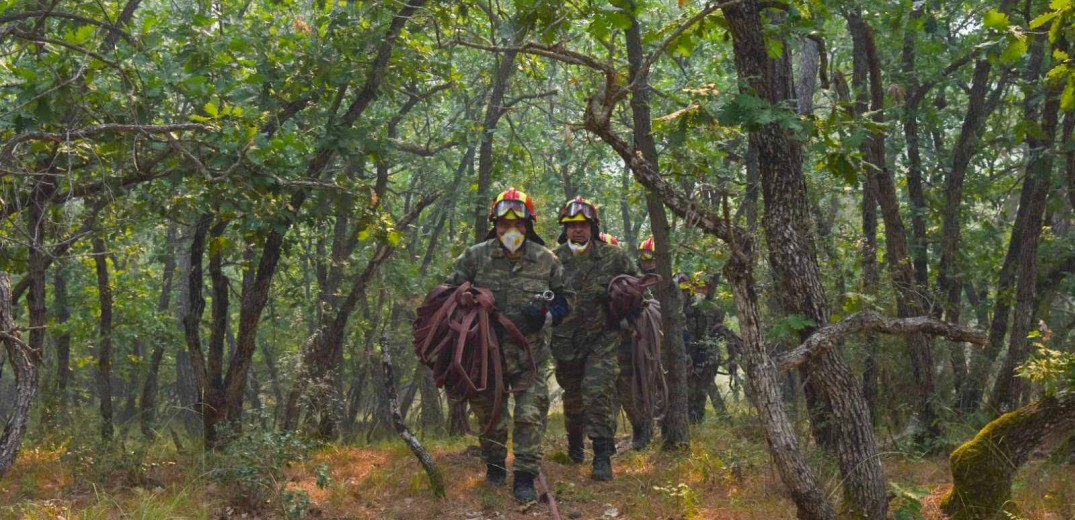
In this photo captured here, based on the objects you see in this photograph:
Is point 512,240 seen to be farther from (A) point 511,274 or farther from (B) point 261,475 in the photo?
(B) point 261,475

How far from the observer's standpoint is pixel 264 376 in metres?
Result: 26.2

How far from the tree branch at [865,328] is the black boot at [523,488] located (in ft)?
8.96

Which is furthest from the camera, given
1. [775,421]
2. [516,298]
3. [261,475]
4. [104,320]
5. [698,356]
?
[698,356]

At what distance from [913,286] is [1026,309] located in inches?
47.0

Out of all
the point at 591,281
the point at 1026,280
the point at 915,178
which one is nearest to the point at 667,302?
the point at 591,281

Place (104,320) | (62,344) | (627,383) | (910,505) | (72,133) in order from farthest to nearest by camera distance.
Result: (62,344), (627,383), (104,320), (910,505), (72,133)

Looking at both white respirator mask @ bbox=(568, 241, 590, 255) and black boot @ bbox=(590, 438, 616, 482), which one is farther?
white respirator mask @ bbox=(568, 241, 590, 255)

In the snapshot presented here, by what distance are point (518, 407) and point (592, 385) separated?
1296 mm

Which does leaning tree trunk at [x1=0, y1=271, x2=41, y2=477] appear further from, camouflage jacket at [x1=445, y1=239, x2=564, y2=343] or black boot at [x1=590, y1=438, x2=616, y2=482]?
black boot at [x1=590, y1=438, x2=616, y2=482]

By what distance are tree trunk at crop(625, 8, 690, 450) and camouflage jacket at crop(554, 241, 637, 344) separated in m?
0.32

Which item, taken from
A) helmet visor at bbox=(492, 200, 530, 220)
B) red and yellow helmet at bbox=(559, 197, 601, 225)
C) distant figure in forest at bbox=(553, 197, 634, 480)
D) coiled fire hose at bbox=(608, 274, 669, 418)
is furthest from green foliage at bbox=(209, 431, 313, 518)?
red and yellow helmet at bbox=(559, 197, 601, 225)

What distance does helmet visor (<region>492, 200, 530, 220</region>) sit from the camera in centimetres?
811

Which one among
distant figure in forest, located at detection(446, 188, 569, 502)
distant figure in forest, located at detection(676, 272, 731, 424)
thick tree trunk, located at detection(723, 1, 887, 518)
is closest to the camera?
thick tree trunk, located at detection(723, 1, 887, 518)

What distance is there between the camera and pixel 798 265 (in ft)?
18.4
